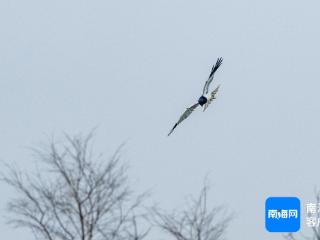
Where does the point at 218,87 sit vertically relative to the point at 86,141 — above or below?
above

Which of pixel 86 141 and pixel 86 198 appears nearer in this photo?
pixel 86 198

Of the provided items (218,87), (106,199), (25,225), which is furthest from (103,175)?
(218,87)

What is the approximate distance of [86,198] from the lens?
14.7 metres

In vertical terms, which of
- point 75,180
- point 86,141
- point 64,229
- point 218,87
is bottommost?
point 64,229

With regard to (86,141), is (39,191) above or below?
below

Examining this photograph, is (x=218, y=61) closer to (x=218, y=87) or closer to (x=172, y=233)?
(x=218, y=87)

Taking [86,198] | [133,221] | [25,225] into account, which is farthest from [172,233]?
[25,225]

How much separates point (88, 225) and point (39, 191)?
5.06ft

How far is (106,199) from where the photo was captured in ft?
48.8

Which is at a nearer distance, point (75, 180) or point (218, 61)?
point (75, 180)

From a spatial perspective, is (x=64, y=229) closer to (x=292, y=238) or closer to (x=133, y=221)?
(x=133, y=221)

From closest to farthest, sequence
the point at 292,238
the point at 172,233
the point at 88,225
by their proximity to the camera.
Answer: the point at 88,225 < the point at 172,233 < the point at 292,238

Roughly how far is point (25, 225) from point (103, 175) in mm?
1937

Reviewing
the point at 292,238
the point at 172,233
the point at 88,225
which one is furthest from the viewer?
the point at 292,238
